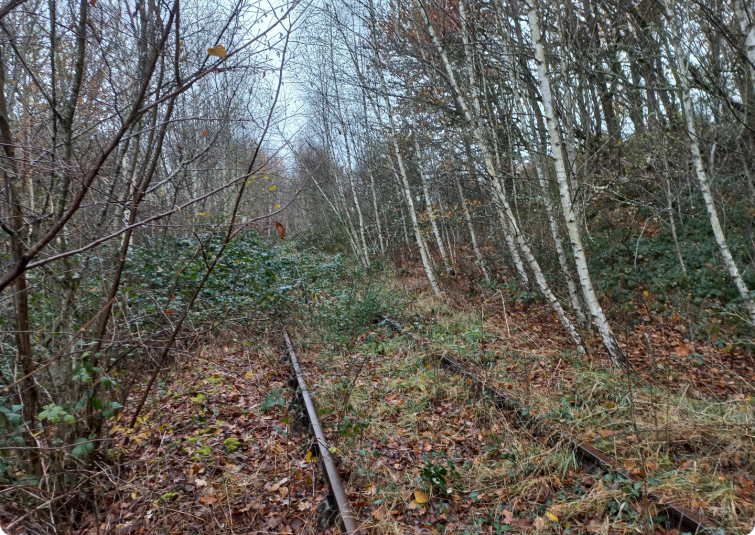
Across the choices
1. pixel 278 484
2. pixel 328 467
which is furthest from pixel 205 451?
pixel 328 467

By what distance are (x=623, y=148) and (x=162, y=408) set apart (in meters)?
14.3

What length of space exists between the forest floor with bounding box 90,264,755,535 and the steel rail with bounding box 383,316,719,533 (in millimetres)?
77

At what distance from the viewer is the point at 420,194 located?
1625 centimetres

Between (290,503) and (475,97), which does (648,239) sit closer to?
(475,97)

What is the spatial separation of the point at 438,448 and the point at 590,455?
4.85 feet

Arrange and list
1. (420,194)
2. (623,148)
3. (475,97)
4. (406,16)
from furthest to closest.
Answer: (420,194) < (623,148) < (406,16) < (475,97)

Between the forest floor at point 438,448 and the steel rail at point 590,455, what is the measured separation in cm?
8

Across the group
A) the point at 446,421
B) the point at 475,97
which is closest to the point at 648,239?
the point at 475,97

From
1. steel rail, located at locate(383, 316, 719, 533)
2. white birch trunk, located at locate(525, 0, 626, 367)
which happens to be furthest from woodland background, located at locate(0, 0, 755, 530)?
steel rail, located at locate(383, 316, 719, 533)

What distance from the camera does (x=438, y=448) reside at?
4.27m

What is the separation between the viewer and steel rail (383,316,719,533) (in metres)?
2.79

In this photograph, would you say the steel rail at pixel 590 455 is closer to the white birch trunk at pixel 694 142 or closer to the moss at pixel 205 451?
the moss at pixel 205 451

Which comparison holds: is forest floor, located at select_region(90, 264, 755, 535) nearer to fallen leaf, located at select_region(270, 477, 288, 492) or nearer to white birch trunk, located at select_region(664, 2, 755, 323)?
fallen leaf, located at select_region(270, 477, 288, 492)

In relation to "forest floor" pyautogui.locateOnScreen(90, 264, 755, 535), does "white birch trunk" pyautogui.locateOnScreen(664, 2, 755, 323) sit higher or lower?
higher
